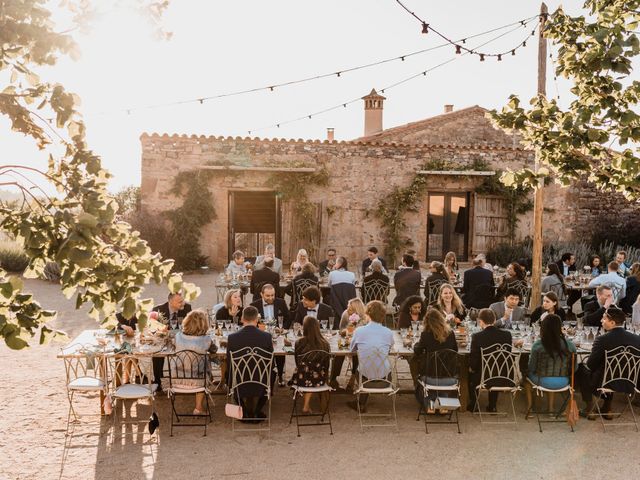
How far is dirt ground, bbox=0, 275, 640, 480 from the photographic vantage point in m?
5.55

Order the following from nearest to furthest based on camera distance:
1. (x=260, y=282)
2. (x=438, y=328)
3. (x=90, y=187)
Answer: (x=90, y=187) → (x=438, y=328) → (x=260, y=282)

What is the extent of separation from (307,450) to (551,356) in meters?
2.68

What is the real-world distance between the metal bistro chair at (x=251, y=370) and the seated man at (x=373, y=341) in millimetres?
972

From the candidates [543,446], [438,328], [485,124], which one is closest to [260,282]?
[438,328]

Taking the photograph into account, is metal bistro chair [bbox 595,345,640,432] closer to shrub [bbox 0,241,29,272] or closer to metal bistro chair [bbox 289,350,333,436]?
metal bistro chair [bbox 289,350,333,436]

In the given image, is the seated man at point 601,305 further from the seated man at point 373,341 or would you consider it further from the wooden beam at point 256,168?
the wooden beam at point 256,168

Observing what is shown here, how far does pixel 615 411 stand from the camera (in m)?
7.09

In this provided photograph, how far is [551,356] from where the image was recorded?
6578mm

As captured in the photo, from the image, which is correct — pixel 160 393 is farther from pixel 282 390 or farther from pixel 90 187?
pixel 90 187

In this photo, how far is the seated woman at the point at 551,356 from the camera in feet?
21.5

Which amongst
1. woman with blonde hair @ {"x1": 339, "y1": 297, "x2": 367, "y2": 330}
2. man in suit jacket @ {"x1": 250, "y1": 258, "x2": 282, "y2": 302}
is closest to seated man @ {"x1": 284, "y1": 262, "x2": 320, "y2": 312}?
man in suit jacket @ {"x1": 250, "y1": 258, "x2": 282, "y2": 302}

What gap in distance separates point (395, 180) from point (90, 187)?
14803mm

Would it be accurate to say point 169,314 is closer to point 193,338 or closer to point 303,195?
point 193,338

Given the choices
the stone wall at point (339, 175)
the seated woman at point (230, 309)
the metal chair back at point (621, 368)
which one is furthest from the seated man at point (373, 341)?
the stone wall at point (339, 175)
